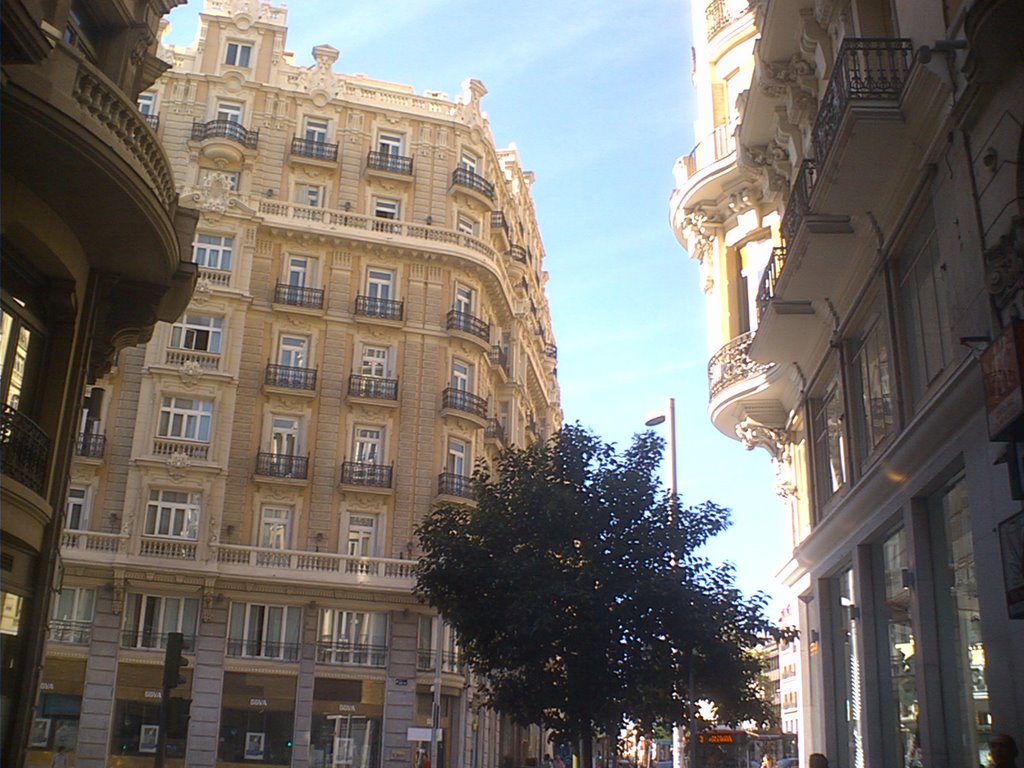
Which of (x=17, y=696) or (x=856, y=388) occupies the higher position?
(x=856, y=388)

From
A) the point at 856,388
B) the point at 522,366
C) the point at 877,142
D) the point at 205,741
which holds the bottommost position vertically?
the point at 205,741

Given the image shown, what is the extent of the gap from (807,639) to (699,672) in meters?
3.49

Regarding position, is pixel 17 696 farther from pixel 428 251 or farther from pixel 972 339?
pixel 428 251

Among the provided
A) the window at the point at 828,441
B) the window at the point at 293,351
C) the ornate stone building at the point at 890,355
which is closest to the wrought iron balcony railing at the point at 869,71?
the ornate stone building at the point at 890,355

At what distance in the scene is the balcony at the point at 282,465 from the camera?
37625 millimetres

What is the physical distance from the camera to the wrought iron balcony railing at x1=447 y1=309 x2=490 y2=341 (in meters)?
41.3

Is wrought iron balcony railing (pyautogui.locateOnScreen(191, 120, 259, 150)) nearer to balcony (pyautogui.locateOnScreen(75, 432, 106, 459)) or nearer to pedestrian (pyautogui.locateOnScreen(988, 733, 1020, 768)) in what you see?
balcony (pyautogui.locateOnScreen(75, 432, 106, 459))

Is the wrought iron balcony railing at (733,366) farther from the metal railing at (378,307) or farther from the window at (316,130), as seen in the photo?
the window at (316,130)

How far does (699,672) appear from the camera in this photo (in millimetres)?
18750

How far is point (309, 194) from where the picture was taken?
42312mm

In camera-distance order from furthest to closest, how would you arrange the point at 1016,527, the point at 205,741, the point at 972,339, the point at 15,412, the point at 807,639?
the point at 205,741 → the point at 807,639 → the point at 15,412 → the point at 972,339 → the point at 1016,527

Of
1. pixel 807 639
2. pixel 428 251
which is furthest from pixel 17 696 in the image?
pixel 428 251

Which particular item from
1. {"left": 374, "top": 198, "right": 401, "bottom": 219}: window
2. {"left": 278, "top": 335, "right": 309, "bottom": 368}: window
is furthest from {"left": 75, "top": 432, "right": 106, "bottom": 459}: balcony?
{"left": 374, "top": 198, "right": 401, "bottom": 219}: window

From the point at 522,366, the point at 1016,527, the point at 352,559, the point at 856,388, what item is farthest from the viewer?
the point at 522,366
